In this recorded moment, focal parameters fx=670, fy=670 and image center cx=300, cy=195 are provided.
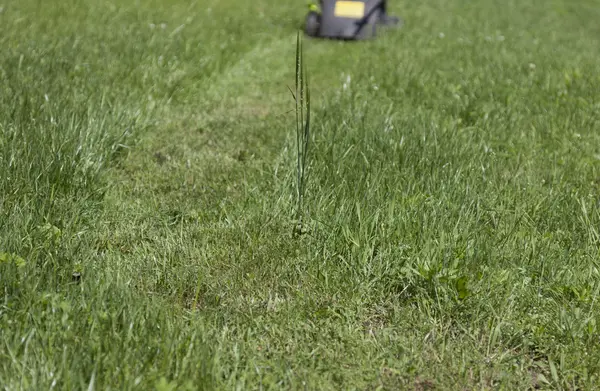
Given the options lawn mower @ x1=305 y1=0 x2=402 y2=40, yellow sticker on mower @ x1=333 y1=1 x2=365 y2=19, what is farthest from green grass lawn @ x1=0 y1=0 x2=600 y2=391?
yellow sticker on mower @ x1=333 y1=1 x2=365 y2=19

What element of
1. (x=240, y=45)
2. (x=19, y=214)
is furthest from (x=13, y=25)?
(x=19, y=214)

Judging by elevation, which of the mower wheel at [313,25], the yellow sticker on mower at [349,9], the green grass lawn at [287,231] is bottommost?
the green grass lawn at [287,231]

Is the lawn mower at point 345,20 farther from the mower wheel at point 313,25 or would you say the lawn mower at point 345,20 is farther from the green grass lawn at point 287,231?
the green grass lawn at point 287,231

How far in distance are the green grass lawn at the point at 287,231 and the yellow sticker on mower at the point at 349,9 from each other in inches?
82.9

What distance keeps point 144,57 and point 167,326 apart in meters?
3.67

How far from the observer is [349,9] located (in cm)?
729

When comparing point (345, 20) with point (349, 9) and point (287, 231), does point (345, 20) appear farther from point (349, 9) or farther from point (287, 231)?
point (287, 231)

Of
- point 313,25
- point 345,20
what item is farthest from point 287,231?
point 313,25

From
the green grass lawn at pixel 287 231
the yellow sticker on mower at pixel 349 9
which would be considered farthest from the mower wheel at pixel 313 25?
the green grass lawn at pixel 287 231

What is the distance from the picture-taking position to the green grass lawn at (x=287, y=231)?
209cm

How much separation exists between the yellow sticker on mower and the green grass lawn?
6.90 ft

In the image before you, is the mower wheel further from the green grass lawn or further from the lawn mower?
the green grass lawn

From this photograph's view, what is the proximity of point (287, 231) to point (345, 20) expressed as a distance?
15.7 feet

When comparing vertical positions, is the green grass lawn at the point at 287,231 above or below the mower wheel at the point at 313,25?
below
